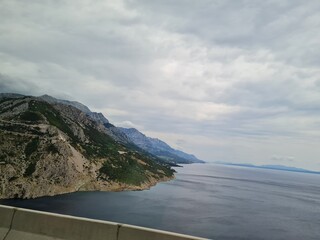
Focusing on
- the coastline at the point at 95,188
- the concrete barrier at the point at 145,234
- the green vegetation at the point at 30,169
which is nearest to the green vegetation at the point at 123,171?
the coastline at the point at 95,188

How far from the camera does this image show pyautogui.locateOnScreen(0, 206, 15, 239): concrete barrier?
12.1 m

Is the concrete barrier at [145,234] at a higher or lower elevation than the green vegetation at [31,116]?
lower

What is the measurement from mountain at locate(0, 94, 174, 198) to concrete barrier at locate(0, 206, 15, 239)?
98.8m

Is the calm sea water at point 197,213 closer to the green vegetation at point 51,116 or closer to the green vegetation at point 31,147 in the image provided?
the green vegetation at point 31,147

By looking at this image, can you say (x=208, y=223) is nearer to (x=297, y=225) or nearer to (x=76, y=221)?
(x=297, y=225)

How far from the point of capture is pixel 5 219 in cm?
1231

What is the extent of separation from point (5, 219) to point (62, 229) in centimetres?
276

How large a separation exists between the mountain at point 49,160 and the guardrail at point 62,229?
99304mm

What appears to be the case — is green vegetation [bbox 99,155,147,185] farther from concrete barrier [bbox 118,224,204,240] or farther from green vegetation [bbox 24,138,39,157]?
concrete barrier [bbox 118,224,204,240]

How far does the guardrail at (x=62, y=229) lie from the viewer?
10.5 m

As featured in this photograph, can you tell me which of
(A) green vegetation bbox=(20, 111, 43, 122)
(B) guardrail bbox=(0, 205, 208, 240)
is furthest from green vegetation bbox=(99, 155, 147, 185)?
(B) guardrail bbox=(0, 205, 208, 240)

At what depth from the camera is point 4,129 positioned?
130125 mm

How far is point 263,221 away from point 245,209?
19.6 metres

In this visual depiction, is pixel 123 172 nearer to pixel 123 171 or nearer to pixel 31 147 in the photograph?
pixel 123 171
